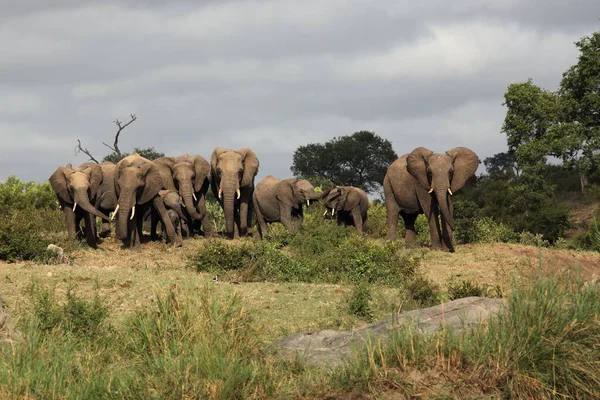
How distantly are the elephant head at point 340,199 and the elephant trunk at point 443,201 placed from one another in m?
6.14

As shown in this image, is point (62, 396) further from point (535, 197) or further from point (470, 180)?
point (535, 197)

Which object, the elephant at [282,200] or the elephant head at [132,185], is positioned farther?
the elephant at [282,200]

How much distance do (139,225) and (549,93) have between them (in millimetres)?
26440

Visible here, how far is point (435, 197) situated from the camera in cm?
2022

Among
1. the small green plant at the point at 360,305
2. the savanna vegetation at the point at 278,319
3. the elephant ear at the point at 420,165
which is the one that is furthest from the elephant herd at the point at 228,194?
the small green plant at the point at 360,305

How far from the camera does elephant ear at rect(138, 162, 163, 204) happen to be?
2094cm

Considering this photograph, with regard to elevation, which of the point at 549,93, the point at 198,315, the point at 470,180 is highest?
the point at 549,93

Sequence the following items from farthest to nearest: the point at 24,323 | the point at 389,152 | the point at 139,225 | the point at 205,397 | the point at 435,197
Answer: the point at 389,152, the point at 139,225, the point at 435,197, the point at 24,323, the point at 205,397

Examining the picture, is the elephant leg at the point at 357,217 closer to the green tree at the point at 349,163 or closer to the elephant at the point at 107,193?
the elephant at the point at 107,193

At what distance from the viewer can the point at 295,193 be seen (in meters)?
24.8

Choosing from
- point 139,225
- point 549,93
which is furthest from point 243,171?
point 549,93

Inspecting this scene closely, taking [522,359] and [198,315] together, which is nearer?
[522,359]

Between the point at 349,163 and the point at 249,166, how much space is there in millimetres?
41185

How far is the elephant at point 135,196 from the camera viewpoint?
20328mm
